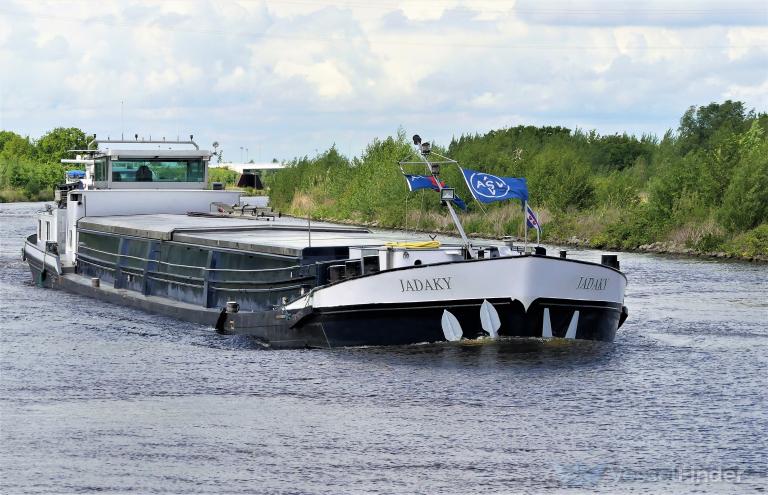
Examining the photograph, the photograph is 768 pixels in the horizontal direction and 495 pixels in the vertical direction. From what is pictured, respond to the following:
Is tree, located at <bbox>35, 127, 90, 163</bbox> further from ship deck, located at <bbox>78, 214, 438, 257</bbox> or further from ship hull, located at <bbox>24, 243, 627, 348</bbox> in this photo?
ship hull, located at <bbox>24, 243, 627, 348</bbox>

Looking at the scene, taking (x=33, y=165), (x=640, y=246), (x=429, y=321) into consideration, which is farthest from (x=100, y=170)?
(x=33, y=165)

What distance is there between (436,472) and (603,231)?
48.8m

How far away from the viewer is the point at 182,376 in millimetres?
23125

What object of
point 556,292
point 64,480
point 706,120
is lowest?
point 64,480

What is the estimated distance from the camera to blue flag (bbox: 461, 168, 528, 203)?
2336 centimetres

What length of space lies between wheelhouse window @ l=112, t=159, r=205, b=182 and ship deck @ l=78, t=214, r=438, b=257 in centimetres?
185

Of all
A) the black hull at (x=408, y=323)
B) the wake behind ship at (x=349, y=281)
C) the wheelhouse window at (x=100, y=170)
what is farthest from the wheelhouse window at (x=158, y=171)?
the black hull at (x=408, y=323)

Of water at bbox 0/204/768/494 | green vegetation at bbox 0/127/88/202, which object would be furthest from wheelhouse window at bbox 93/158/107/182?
green vegetation at bbox 0/127/88/202

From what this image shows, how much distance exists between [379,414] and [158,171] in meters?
21.3

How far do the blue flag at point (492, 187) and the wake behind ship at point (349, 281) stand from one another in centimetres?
3

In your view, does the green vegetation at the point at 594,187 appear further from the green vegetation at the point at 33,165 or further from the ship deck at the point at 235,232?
the green vegetation at the point at 33,165

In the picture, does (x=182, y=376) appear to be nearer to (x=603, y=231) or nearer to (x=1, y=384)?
(x=1, y=384)

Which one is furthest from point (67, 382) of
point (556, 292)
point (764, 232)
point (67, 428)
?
point (764, 232)

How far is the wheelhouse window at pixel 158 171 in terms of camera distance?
38781 millimetres
